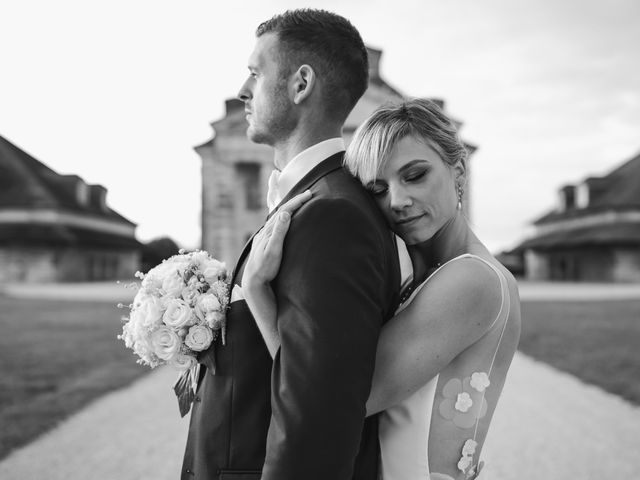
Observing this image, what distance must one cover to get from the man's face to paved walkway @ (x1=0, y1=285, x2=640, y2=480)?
407cm

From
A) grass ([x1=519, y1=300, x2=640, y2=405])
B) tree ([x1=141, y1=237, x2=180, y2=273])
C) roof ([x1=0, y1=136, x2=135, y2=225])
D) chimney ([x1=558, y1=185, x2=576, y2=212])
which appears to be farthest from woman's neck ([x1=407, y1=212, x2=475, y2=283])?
chimney ([x1=558, y1=185, x2=576, y2=212])

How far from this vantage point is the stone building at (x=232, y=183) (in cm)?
3556

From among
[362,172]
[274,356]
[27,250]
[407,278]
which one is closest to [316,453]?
[274,356]

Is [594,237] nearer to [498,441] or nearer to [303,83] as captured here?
[498,441]

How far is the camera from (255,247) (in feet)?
6.24

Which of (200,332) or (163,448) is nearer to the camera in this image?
(200,332)

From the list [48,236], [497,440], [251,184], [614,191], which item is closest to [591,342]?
[497,440]

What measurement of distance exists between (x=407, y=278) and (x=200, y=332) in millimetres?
842

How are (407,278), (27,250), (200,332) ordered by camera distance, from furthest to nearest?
(27,250)
(407,278)
(200,332)

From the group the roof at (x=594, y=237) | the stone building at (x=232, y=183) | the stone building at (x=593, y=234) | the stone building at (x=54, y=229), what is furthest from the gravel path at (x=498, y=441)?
the stone building at (x=593, y=234)

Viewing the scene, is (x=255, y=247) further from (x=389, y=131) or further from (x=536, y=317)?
(x=536, y=317)

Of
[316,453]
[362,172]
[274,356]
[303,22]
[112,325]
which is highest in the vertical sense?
[303,22]

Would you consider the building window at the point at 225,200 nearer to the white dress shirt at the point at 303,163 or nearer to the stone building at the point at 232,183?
the stone building at the point at 232,183

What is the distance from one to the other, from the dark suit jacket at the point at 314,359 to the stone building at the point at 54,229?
35.7 metres
